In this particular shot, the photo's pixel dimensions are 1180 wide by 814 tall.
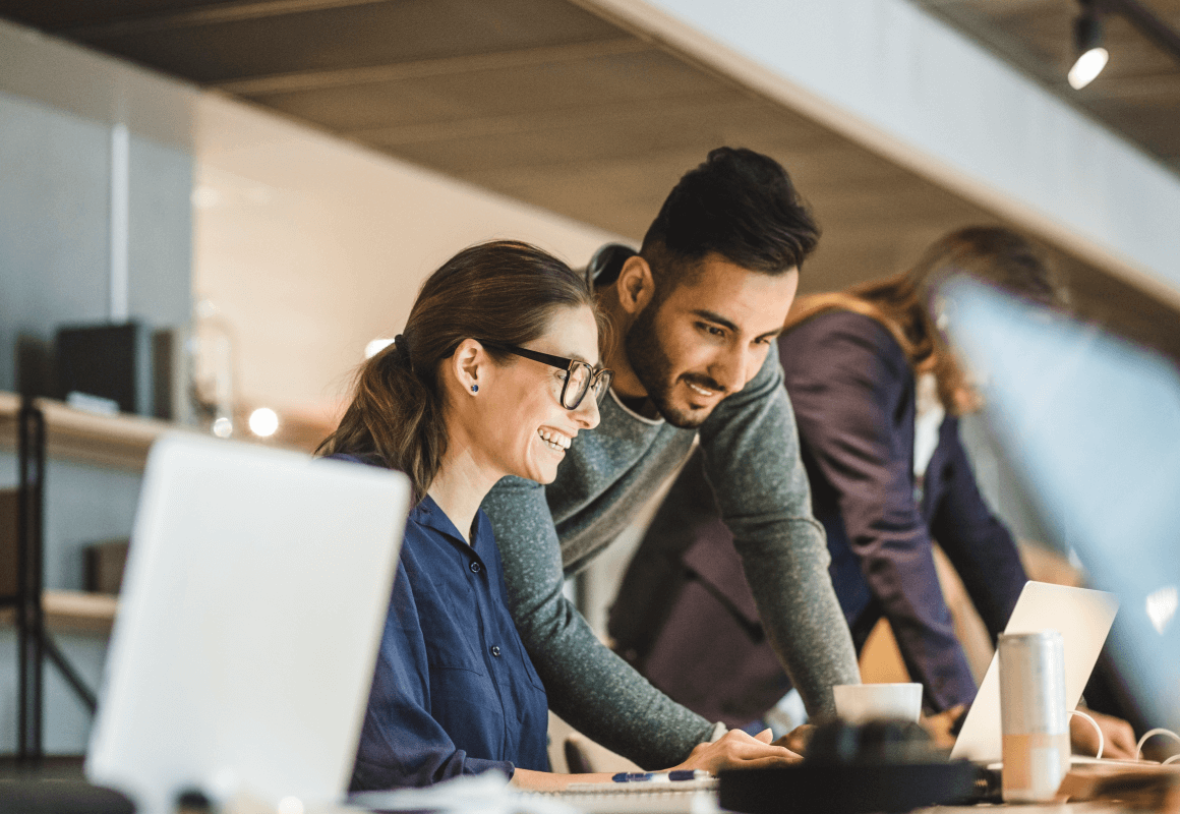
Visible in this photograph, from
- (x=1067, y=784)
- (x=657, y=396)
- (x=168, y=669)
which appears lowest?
(x=1067, y=784)

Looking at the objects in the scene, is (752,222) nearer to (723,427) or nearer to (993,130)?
(723,427)

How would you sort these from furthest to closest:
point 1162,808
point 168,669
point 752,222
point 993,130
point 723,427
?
point 993,130 < point 723,427 < point 752,222 < point 1162,808 < point 168,669

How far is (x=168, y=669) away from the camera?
2.35 ft

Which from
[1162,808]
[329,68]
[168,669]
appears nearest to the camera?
[168,669]

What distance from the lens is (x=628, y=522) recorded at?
7.20 feet

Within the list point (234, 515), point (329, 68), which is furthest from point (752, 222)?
point (329, 68)

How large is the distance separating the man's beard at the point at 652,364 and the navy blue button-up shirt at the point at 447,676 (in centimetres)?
38

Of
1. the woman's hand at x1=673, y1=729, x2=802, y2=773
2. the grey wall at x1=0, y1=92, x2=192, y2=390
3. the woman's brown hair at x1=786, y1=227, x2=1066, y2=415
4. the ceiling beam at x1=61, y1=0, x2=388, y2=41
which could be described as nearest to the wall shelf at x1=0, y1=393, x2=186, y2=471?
the grey wall at x1=0, y1=92, x2=192, y2=390

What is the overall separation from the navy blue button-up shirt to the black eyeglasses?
177mm

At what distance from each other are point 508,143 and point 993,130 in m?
1.61

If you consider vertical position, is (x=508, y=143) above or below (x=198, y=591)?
above

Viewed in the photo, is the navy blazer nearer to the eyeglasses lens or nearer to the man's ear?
the man's ear

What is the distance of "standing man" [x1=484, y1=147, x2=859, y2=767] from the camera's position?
175 cm

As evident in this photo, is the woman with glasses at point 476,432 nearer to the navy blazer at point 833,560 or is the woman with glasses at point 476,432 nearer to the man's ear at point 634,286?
the man's ear at point 634,286
